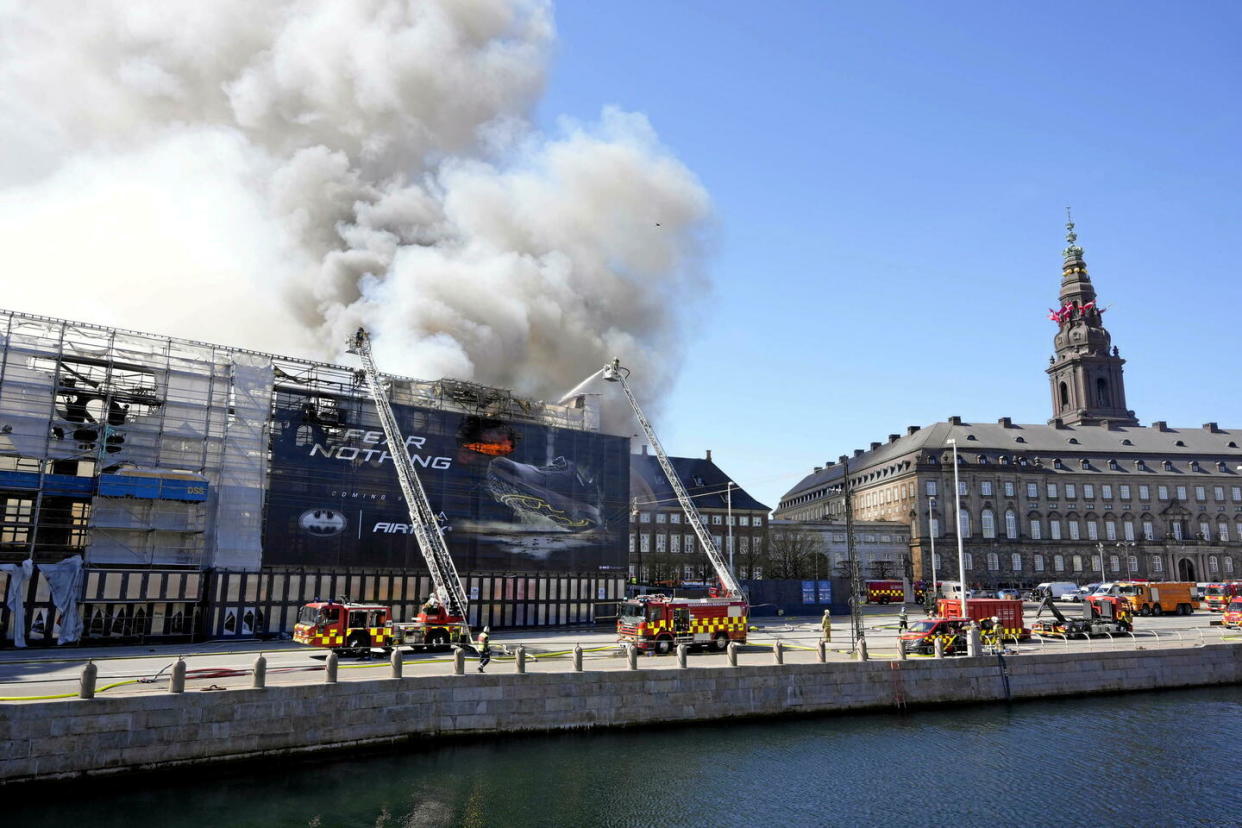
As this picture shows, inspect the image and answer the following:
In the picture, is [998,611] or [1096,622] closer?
[998,611]

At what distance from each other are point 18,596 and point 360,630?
54.2ft

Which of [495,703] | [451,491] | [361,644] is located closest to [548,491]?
[451,491]

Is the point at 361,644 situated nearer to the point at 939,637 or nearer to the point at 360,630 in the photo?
the point at 360,630

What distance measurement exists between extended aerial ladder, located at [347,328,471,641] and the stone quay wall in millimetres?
18830

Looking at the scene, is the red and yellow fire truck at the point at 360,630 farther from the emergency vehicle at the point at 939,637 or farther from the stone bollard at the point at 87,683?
the emergency vehicle at the point at 939,637

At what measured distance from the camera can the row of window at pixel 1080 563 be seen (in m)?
102

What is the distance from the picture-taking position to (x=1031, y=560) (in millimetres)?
103438

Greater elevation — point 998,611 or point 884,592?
point 998,611

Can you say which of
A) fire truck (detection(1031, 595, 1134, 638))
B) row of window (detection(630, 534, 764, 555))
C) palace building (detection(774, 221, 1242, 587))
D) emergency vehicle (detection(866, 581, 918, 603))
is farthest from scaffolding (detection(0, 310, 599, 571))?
palace building (detection(774, 221, 1242, 587))

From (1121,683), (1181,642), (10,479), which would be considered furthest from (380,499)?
(1181,642)

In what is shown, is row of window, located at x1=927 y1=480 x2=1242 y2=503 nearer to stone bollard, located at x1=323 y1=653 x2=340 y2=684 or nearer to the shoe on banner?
the shoe on banner

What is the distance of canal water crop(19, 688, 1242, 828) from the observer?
19859mm

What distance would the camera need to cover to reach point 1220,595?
245ft

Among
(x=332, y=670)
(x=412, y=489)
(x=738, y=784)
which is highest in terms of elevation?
(x=412, y=489)
